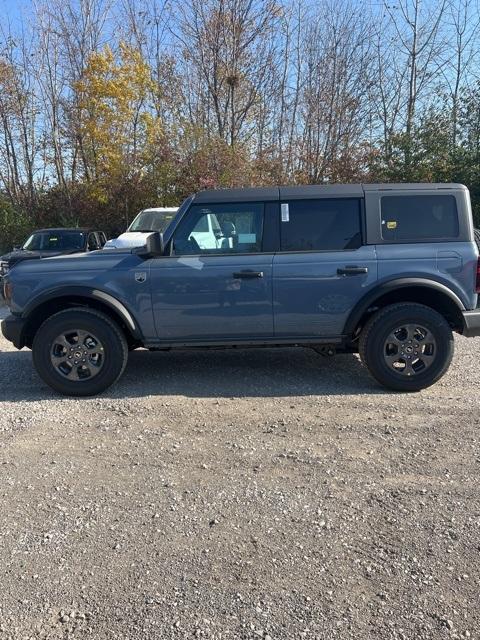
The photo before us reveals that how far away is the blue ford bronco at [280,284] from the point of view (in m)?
4.95

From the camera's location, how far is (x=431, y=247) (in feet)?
16.2

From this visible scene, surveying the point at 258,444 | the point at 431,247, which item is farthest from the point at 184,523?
the point at 431,247

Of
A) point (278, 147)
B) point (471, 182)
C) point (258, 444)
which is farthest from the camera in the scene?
point (278, 147)

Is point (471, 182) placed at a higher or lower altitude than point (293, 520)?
higher

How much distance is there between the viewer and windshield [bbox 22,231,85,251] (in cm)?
1268

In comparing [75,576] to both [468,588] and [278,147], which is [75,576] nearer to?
[468,588]

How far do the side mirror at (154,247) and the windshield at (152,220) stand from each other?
7839mm

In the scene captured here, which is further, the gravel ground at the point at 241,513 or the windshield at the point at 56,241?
the windshield at the point at 56,241

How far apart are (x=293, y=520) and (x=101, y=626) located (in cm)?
117

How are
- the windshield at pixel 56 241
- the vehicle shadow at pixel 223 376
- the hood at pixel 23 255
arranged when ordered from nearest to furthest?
the vehicle shadow at pixel 223 376 < the hood at pixel 23 255 < the windshield at pixel 56 241

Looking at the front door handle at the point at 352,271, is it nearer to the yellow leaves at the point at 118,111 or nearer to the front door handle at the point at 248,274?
the front door handle at the point at 248,274

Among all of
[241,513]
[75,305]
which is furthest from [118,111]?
[241,513]

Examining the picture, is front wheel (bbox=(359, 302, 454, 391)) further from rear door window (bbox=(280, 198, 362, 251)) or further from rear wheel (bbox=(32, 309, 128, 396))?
rear wheel (bbox=(32, 309, 128, 396))

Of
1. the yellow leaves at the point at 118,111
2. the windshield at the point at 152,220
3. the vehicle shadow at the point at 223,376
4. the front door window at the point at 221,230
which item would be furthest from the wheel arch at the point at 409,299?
the yellow leaves at the point at 118,111
